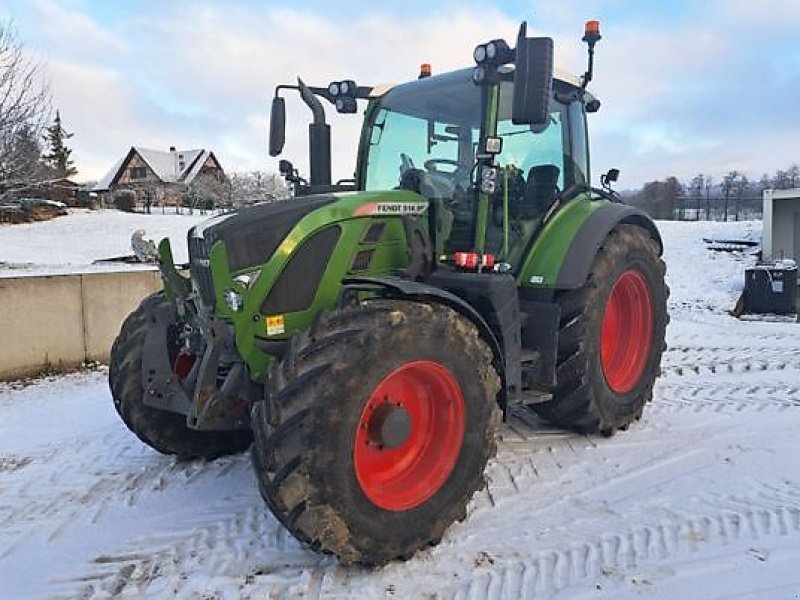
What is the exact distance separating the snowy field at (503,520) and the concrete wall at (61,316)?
1681mm

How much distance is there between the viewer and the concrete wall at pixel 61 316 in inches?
284

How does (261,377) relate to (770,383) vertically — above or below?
above

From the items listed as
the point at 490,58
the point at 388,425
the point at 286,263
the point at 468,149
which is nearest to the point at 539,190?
the point at 468,149

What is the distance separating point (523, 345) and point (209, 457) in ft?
7.02

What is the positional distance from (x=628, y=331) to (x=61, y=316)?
578cm

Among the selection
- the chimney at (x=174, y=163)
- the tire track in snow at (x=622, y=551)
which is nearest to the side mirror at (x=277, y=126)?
the tire track in snow at (x=622, y=551)

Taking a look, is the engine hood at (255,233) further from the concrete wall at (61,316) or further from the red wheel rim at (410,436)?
the concrete wall at (61,316)

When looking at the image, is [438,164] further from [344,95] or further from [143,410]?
[143,410]

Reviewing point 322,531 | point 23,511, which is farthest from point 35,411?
point 322,531

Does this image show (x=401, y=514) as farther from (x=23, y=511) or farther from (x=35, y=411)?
(x=35, y=411)

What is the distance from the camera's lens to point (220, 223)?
3664 millimetres

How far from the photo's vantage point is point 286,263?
349 centimetres

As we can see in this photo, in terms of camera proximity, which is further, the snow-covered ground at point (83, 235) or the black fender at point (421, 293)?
the snow-covered ground at point (83, 235)

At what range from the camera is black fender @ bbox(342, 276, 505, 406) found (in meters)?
3.48
